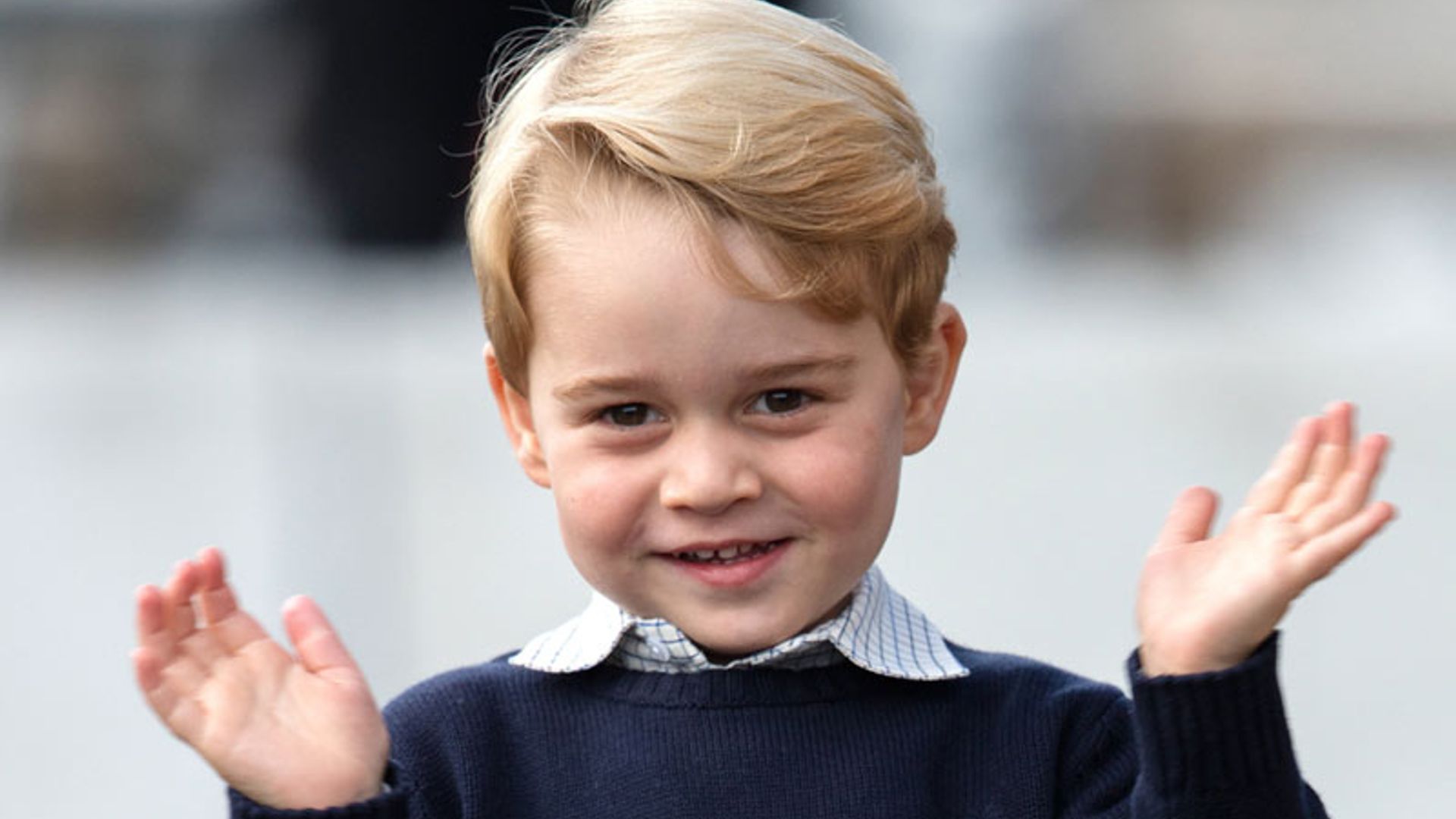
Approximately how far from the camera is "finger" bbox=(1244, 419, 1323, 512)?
1914 millimetres

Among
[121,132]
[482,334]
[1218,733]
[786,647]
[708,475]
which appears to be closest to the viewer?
[1218,733]

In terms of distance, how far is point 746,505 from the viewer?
1989mm

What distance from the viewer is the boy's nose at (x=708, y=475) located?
1.96m

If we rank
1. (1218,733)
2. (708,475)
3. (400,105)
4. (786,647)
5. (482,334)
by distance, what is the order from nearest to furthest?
(1218,733)
(708,475)
(786,647)
(400,105)
(482,334)

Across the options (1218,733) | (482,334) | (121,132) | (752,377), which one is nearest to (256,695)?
(752,377)

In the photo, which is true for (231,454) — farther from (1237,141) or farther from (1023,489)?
(1237,141)

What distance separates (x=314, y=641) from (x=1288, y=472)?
749mm

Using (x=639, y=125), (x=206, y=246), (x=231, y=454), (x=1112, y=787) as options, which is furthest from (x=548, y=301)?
(x=206, y=246)

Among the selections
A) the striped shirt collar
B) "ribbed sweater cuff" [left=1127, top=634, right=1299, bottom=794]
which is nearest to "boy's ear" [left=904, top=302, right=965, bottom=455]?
the striped shirt collar

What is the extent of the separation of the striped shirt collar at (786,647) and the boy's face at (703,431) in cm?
3

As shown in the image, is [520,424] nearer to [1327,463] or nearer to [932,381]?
[932,381]

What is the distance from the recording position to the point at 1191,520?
1.96m

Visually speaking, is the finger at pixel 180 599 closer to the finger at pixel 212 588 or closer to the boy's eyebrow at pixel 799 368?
the finger at pixel 212 588

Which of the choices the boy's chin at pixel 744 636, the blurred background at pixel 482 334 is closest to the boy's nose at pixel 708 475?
the boy's chin at pixel 744 636
